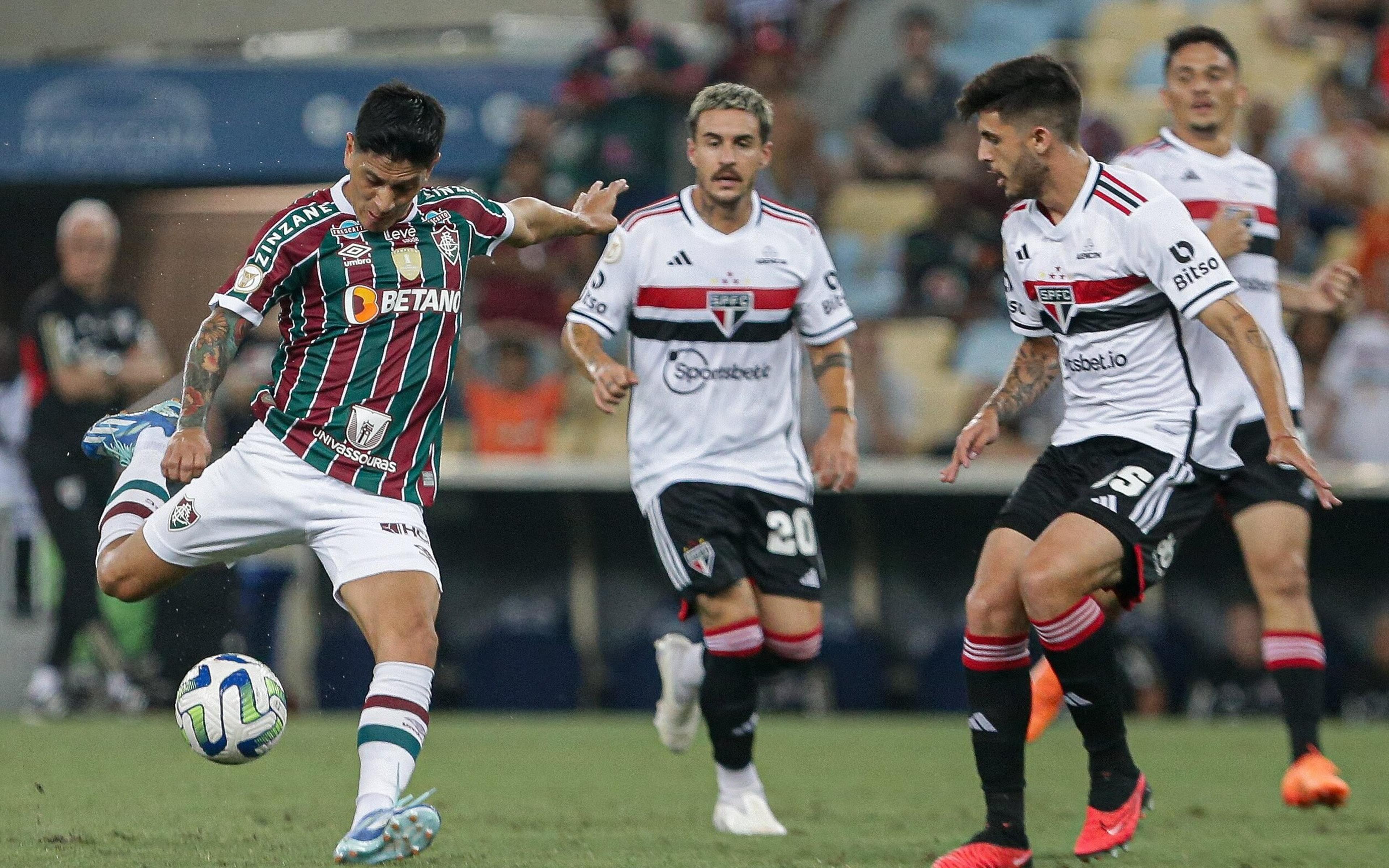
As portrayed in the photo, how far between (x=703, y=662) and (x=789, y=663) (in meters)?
0.31

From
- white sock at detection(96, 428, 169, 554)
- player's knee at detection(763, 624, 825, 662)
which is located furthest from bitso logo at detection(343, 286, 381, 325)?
player's knee at detection(763, 624, 825, 662)

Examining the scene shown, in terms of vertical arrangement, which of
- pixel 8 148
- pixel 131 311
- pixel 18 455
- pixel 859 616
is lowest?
pixel 859 616

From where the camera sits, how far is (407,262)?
17.6 ft

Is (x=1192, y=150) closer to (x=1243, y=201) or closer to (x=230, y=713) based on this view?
(x=1243, y=201)

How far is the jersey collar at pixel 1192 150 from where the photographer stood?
7.10 metres

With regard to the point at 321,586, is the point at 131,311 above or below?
above

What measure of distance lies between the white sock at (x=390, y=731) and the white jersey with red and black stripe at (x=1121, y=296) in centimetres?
207

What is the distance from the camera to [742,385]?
22.0ft

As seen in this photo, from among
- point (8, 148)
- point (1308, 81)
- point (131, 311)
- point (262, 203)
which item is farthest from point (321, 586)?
point (1308, 81)

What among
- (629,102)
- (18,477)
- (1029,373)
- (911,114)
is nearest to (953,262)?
(911,114)

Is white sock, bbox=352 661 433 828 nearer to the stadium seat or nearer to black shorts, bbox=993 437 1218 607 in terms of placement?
black shorts, bbox=993 437 1218 607

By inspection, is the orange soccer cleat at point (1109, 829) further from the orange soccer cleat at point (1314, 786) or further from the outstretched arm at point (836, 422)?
the outstretched arm at point (836, 422)

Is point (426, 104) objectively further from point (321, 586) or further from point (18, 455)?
point (18, 455)

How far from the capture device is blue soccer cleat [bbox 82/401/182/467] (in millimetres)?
6023
